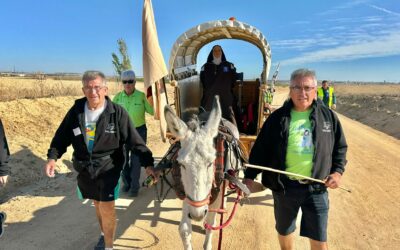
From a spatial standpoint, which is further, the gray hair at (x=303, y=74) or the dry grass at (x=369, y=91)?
the dry grass at (x=369, y=91)

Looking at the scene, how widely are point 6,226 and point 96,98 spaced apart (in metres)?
3.08

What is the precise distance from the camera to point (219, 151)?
3152 millimetres

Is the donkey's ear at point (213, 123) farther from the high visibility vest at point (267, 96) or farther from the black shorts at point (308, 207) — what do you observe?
the high visibility vest at point (267, 96)

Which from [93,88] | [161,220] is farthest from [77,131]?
[161,220]

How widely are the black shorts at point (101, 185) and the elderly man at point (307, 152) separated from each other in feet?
6.12

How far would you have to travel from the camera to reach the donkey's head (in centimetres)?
278

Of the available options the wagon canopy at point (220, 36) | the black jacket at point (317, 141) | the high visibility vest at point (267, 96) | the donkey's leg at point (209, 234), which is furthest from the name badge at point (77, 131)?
the high visibility vest at point (267, 96)

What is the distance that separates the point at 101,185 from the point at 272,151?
201cm

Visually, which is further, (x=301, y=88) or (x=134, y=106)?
(x=134, y=106)

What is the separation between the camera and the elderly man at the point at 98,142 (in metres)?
3.55

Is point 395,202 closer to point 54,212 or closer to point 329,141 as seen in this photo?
point 329,141

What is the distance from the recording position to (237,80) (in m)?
7.35

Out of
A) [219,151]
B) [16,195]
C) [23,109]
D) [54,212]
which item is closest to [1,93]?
[23,109]

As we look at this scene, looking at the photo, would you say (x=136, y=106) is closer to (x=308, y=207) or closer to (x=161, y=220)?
(x=161, y=220)
